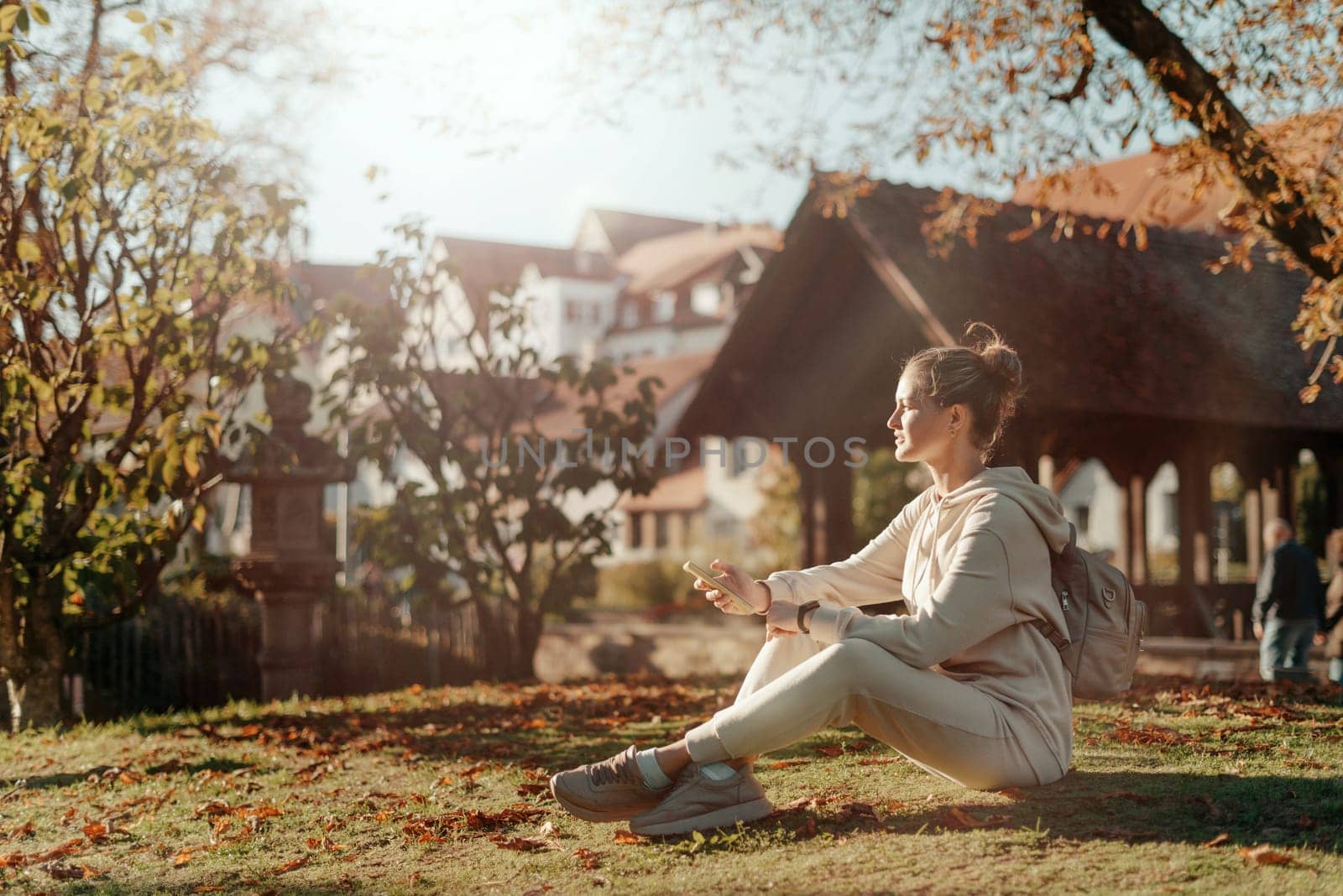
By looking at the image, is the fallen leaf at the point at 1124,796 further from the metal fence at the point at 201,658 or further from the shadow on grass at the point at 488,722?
the metal fence at the point at 201,658

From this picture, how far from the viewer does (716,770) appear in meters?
4.39

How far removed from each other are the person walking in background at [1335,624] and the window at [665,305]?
57.2m

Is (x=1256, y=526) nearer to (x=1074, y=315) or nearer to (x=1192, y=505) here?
(x=1192, y=505)

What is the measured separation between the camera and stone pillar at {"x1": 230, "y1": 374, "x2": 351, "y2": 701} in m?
12.9

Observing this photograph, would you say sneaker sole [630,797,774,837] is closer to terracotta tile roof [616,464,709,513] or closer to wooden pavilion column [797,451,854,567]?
wooden pavilion column [797,451,854,567]

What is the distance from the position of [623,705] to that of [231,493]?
90.0 feet

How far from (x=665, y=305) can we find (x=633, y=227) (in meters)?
13.5

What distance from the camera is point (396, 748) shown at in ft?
26.0

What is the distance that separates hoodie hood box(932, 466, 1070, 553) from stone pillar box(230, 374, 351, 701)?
948 centimetres

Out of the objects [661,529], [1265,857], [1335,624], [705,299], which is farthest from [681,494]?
[1265,857]

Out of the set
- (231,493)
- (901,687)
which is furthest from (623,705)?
(231,493)

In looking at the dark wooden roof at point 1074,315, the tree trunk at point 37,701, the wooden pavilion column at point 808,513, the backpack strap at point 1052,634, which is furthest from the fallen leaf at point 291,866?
the wooden pavilion column at point 808,513

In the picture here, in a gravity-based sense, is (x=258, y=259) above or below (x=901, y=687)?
above

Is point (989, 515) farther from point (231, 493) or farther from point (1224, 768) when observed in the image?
point (231, 493)
